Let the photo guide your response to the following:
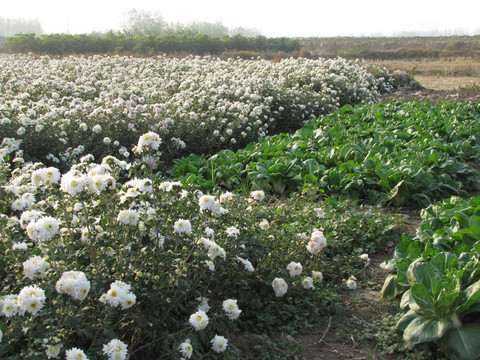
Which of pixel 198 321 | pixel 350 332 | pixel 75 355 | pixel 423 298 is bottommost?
pixel 350 332

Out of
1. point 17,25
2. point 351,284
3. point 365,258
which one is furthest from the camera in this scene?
point 17,25

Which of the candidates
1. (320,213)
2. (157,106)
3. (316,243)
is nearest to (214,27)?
(157,106)

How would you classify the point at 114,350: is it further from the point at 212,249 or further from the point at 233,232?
the point at 233,232

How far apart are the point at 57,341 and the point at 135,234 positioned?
92 cm

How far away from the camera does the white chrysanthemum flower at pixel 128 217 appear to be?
250 cm

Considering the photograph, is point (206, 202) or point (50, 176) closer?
point (50, 176)

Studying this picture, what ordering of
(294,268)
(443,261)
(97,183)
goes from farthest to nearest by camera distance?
(294,268) < (443,261) < (97,183)

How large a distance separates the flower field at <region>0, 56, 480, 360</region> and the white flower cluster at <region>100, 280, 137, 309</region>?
0.01m

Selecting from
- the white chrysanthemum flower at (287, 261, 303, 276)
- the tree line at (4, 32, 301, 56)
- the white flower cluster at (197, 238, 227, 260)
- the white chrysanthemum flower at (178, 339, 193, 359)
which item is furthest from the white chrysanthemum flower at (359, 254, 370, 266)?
the tree line at (4, 32, 301, 56)

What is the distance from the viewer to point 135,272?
2.45m

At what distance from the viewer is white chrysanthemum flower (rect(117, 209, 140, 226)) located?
2496 millimetres

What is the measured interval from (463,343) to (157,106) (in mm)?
5735

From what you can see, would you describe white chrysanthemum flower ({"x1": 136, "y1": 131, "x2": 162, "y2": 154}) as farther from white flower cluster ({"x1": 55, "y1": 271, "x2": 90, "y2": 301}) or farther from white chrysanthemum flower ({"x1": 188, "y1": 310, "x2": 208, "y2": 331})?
white chrysanthemum flower ({"x1": 188, "y1": 310, "x2": 208, "y2": 331})

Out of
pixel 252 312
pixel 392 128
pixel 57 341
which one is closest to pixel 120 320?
pixel 57 341
